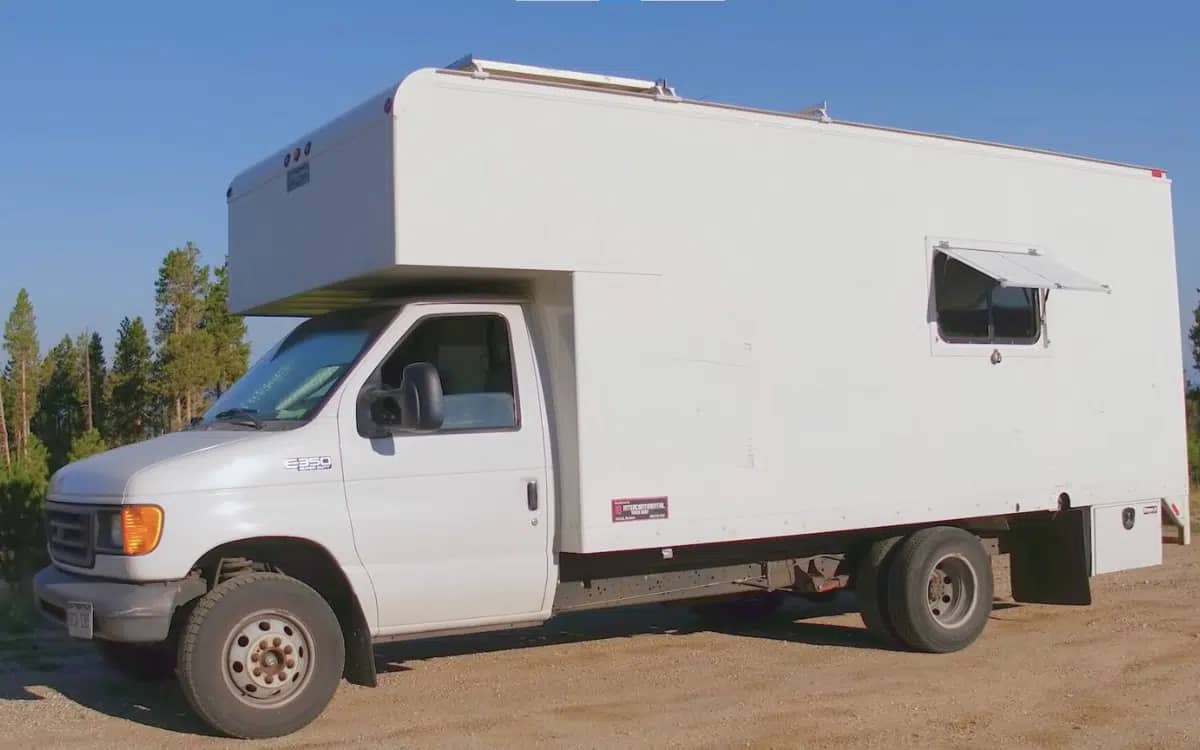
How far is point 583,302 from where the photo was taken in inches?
289

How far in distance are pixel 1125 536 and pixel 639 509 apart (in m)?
4.27

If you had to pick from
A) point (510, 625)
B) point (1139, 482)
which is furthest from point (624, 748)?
point (1139, 482)

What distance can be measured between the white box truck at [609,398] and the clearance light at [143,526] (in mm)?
14

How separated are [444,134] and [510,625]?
276 cm

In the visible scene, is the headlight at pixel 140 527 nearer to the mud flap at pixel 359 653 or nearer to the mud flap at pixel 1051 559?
the mud flap at pixel 359 653

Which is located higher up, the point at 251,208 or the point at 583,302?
the point at 251,208

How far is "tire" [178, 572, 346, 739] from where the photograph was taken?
6430 mm

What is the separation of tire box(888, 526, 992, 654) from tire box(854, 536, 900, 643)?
2.1 inches

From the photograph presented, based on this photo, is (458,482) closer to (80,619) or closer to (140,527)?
(140,527)

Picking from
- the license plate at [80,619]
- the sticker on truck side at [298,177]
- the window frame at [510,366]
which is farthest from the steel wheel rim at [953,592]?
the license plate at [80,619]

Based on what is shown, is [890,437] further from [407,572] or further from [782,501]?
[407,572]

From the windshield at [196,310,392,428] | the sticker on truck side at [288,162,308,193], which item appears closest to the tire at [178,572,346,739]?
the windshield at [196,310,392,428]

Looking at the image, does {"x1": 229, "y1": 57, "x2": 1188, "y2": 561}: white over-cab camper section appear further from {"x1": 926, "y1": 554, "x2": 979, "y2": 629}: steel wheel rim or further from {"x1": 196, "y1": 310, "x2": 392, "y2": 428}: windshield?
{"x1": 926, "y1": 554, "x2": 979, "y2": 629}: steel wheel rim

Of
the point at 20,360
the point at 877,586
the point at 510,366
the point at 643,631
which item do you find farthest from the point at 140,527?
the point at 20,360
